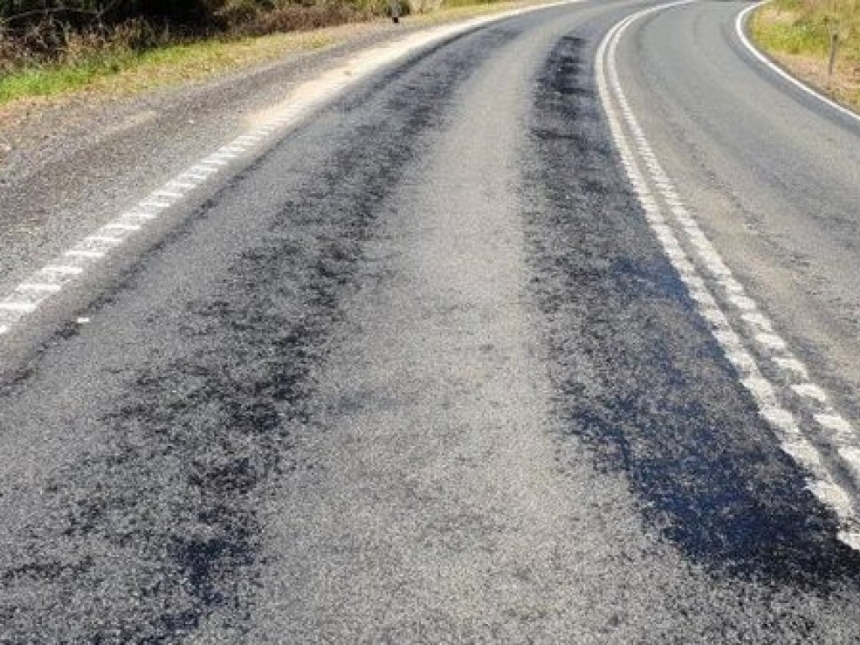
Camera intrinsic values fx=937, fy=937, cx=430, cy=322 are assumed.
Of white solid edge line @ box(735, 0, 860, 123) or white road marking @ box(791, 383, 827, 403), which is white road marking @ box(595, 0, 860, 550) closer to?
white road marking @ box(791, 383, 827, 403)

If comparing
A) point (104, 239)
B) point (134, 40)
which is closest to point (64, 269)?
point (104, 239)

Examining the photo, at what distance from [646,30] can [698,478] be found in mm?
30708

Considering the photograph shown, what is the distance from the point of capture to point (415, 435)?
13.0ft

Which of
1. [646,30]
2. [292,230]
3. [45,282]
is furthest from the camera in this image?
[646,30]

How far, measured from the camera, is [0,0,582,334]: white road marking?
548 cm

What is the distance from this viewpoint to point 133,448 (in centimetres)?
367

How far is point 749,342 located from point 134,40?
17.9 m

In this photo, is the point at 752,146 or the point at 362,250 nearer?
the point at 362,250

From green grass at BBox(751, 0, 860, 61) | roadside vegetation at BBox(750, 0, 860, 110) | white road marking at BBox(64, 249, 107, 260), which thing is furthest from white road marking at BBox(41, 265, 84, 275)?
green grass at BBox(751, 0, 860, 61)

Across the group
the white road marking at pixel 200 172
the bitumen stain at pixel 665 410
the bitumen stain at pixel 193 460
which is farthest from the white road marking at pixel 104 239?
the bitumen stain at pixel 665 410

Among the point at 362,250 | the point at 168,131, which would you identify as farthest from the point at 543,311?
the point at 168,131

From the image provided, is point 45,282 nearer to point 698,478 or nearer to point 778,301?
point 698,478

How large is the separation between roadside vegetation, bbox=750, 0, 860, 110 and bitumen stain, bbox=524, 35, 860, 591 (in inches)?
564

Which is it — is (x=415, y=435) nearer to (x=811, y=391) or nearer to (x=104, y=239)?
(x=811, y=391)
